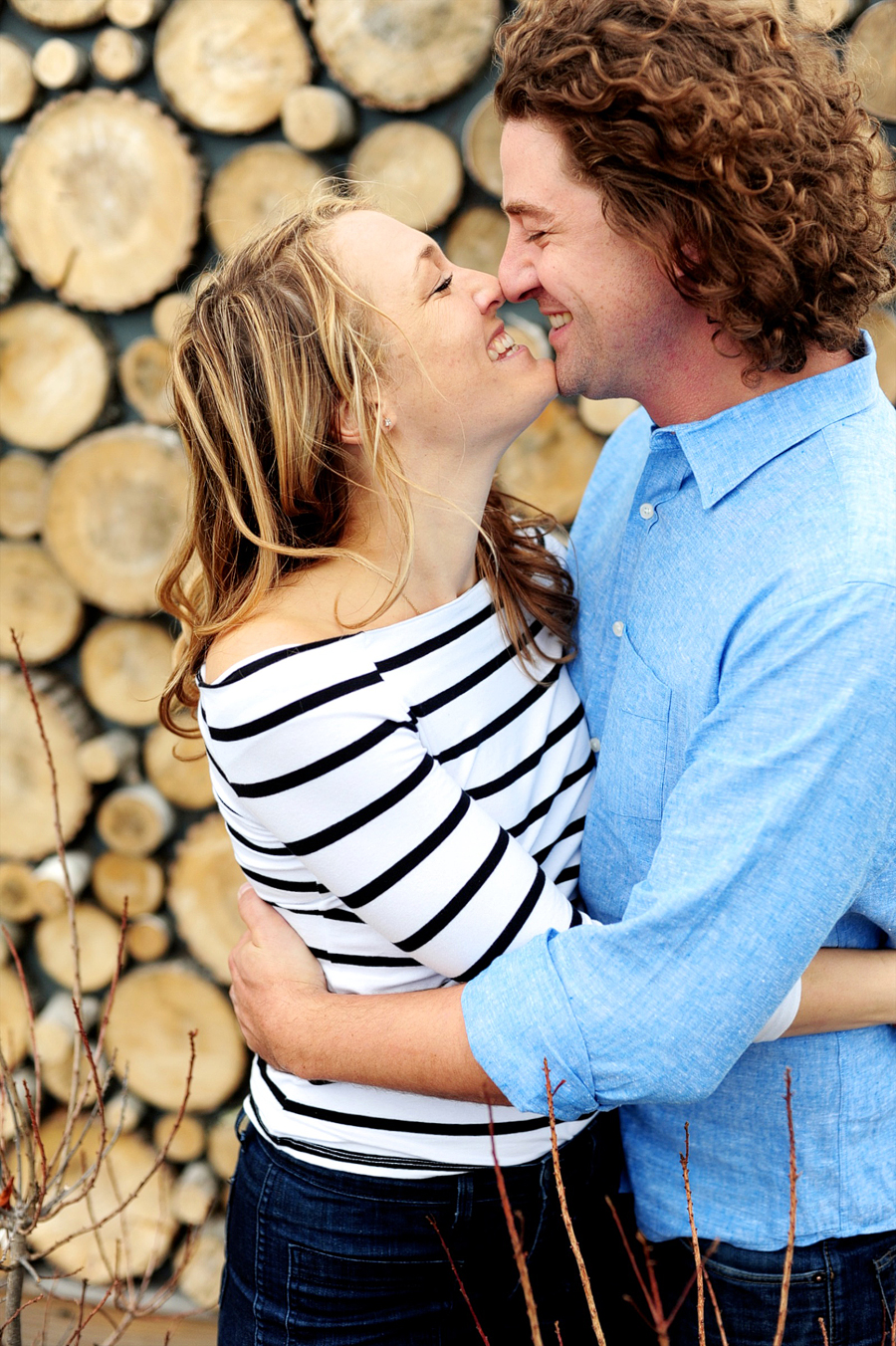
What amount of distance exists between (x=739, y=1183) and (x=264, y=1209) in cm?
52

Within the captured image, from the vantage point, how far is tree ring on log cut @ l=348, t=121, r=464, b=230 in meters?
1.90

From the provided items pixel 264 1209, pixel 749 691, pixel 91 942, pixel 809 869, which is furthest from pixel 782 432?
pixel 91 942

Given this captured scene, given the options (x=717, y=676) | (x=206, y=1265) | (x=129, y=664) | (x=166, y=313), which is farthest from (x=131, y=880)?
(x=717, y=676)

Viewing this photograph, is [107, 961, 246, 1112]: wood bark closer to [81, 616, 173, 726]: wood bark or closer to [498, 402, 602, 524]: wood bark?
[81, 616, 173, 726]: wood bark

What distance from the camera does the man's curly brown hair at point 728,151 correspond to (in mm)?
1041

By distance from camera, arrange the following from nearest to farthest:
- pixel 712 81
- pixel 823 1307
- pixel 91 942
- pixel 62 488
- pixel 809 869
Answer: pixel 809 869 < pixel 712 81 < pixel 823 1307 < pixel 62 488 < pixel 91 942

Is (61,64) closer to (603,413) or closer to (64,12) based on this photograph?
(64,12)

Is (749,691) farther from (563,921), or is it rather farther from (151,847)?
(151,847)

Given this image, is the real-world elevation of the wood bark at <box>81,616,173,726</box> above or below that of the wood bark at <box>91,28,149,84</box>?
below

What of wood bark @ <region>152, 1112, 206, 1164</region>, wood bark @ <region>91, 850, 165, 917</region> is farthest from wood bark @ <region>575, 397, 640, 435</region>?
wood bark @ <region>152, 1112, 206, 1164</region>

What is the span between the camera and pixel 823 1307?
115cm

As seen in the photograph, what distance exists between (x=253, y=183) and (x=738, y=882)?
1.58 m

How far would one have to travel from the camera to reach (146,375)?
2109mm

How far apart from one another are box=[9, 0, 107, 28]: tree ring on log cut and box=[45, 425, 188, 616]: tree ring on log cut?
72cm
